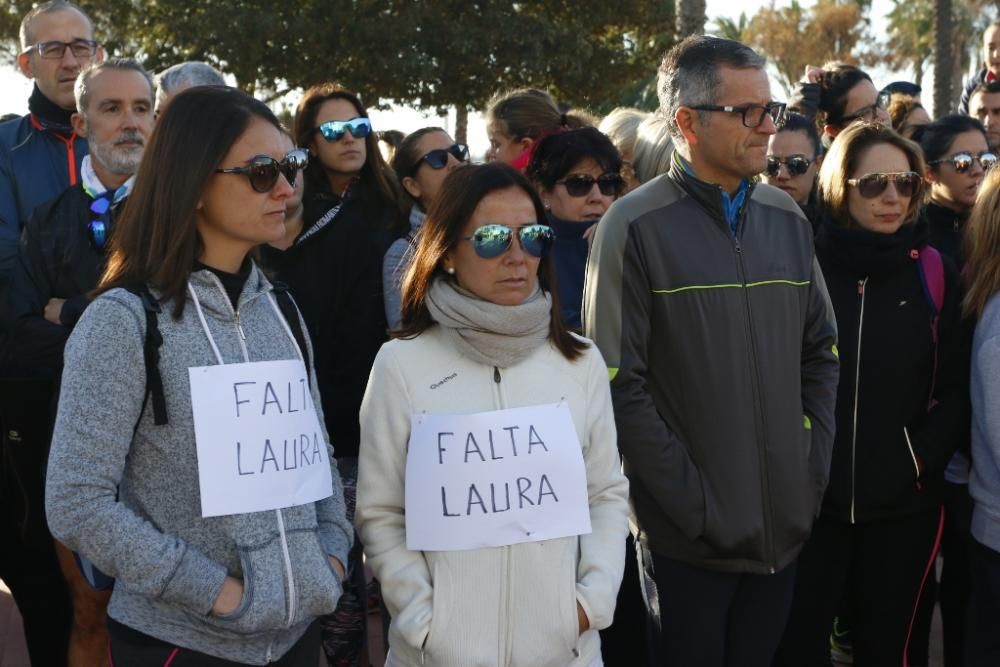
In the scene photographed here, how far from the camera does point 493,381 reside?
9.25 ft

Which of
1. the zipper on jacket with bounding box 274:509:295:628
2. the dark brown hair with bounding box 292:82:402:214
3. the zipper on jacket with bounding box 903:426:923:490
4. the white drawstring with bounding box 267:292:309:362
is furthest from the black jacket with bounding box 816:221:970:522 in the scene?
the zipper on jacket with bounding box 274:509:295:628

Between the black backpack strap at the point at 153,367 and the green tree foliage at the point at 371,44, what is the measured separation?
708 inches

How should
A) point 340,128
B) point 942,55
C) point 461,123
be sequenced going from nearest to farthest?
point 340,128
point 461,123
point 942,55

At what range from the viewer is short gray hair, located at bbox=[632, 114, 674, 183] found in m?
4.24

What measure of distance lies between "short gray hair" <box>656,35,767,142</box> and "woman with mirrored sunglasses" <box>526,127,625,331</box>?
750mm

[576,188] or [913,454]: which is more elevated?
[576,188]

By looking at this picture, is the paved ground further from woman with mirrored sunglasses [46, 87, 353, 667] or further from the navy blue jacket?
woman with mirrored sunglasses [46, 87, 353, 667]

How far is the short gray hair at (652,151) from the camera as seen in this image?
424 centimetres

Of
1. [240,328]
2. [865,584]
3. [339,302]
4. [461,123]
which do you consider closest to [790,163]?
[865,584]

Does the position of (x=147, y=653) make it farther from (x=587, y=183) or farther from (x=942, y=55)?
(x=942, y=55)

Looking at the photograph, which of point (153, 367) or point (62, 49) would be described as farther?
point (62, 49)

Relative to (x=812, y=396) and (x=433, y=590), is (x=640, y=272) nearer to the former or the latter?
(x=812, y=396)

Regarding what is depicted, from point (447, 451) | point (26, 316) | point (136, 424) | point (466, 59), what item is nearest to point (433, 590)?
point (447, 451)

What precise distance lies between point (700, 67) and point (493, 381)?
1218 mm
